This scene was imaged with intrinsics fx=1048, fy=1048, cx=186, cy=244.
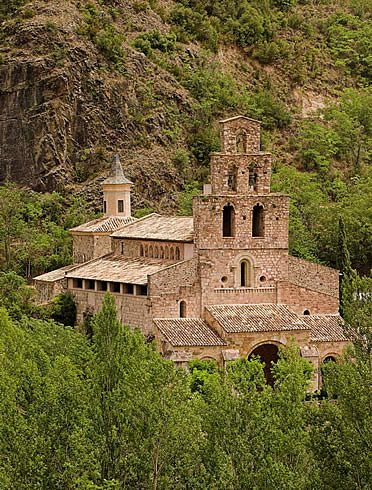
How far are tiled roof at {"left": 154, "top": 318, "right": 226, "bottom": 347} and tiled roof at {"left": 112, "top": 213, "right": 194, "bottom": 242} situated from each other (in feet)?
16.4

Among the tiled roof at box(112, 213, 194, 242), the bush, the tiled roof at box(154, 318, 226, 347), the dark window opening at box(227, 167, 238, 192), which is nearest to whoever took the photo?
the tiled roof at box(154, 318, 226, 347)

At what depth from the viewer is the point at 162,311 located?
56.9 metres

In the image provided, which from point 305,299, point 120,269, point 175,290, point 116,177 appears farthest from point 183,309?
point 116,177

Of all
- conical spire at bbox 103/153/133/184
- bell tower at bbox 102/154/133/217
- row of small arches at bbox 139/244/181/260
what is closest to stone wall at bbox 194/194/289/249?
row of small arches at bbox 139/244/181/260

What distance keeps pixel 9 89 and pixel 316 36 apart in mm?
51473

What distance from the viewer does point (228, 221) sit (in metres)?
59.8

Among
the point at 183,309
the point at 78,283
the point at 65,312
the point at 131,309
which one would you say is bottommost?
the point at 65,312

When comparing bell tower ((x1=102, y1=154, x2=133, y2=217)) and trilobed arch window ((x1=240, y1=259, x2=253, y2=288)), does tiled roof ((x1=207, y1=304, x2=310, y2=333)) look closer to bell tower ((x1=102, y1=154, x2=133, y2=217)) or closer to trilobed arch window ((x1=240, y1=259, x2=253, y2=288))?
trilobed arch window ((x1=240, y1=259, x2=253, y2=288))

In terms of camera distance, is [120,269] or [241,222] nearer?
[241,222]

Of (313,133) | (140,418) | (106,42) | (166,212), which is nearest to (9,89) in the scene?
(106,42)

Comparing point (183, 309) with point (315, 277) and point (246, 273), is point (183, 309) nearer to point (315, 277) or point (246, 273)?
point (246, 273)

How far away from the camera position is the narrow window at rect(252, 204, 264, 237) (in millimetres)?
59594

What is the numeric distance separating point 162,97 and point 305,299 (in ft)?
156

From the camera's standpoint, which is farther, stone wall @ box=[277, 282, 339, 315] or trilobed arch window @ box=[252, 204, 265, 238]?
trilobed arch window @ box=[252, 204, 265, 238]
